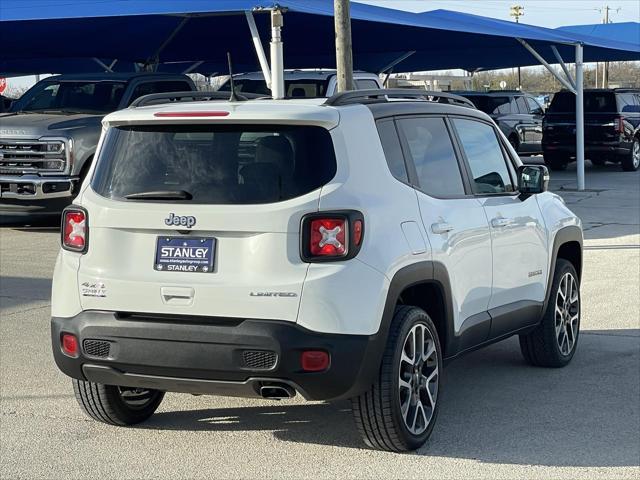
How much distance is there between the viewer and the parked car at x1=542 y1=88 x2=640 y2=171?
24.9m

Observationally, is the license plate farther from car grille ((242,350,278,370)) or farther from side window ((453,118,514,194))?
side window ((453,118,514,194))

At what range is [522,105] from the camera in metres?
27.7

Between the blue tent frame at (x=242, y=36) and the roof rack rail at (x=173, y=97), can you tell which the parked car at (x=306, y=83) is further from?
the roof rack rail at (x=173, y=97)

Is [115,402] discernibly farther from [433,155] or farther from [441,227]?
[433,155]

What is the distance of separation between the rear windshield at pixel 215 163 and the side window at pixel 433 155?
81 centimetres

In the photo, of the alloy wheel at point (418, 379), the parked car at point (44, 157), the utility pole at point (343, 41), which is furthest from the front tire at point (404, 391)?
the utility pole at point (343, 41)

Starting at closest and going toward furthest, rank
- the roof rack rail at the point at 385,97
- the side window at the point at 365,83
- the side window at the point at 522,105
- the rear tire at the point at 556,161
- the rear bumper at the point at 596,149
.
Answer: the roof rack rail at the point at 385,97 < the side window at the point at 365,83 < the rear bumper at the point at 596,149 < the rear tire at the point at 556,161 < the side window at the point at 522,105

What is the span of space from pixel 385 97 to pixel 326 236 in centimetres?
135

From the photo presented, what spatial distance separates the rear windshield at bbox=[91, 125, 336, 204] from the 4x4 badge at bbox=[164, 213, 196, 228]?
95 mm

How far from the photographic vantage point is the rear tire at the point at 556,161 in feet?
86.5

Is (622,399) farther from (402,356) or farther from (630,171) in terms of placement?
(630,171)

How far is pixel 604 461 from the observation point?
5.39 meters

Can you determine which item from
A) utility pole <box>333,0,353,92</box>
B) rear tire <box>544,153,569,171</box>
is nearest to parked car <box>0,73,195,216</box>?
utility pole <box>333,0,353,92</box>

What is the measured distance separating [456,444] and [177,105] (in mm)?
2228
